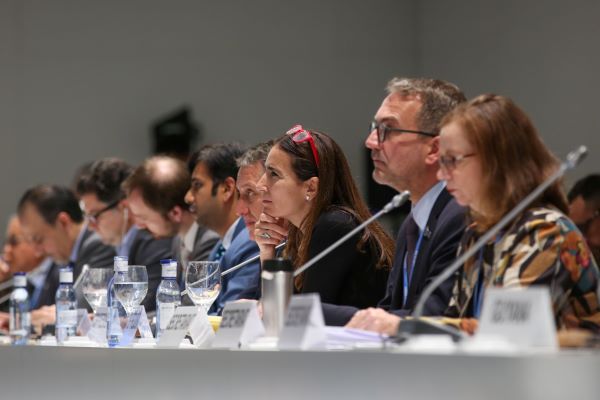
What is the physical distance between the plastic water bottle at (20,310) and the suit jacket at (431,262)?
0.75 meters

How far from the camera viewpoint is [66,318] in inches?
106

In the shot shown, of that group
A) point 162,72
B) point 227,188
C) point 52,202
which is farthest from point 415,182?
point 162,72

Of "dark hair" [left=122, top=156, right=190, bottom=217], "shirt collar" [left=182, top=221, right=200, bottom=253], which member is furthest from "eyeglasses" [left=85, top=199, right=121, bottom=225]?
"shirt collar" [left=182, top=221, right=200, bottom=253]

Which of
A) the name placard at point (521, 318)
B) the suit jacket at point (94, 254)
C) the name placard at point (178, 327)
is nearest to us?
the name placard at point (521, 318)

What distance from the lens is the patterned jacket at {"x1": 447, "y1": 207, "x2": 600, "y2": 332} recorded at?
189cm

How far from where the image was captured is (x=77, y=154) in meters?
6.42

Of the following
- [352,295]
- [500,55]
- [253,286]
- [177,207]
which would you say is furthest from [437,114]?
[500,55]

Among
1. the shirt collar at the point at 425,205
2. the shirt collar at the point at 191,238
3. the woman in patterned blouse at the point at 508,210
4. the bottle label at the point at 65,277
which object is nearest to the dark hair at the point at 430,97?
the shirt collar at the point at 425,205

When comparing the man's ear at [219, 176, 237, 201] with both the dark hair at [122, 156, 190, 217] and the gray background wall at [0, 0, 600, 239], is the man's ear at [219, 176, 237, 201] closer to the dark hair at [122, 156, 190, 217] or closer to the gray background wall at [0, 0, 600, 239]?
the dark hair at [122, 156, 190, 217]

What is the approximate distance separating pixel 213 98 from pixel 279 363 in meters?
4.72

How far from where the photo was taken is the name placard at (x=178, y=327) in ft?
7.30

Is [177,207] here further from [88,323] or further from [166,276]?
[166,276]

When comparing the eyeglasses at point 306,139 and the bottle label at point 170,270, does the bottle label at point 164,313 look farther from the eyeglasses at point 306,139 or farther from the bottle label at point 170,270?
the eyeglasses at point 306,139

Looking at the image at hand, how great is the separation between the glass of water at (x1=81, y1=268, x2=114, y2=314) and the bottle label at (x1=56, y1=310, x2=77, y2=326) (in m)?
0.16
